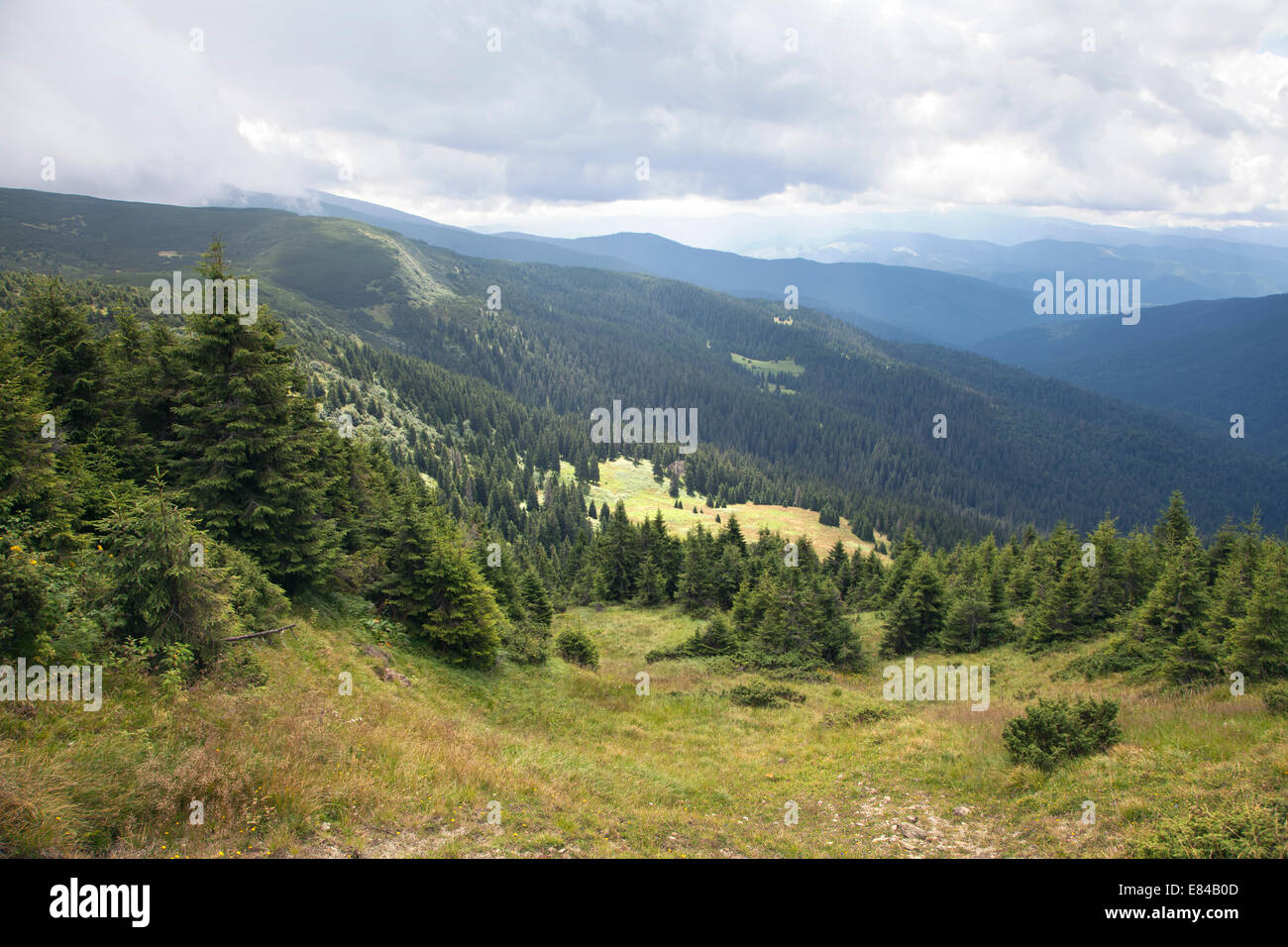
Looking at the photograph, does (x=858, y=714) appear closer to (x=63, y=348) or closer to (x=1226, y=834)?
(x=1226, y=834)

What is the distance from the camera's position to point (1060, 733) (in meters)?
14.4

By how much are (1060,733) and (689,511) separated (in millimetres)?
119391

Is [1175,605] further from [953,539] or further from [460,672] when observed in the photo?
[953,539]

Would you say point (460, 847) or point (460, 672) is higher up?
point (460, 847)

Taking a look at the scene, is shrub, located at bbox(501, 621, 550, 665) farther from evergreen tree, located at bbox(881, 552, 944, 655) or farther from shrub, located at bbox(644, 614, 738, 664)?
evergreen tree, located at bbox(881, 552, 944, 655)

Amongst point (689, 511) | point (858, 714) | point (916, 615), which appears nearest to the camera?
point (858, 714)

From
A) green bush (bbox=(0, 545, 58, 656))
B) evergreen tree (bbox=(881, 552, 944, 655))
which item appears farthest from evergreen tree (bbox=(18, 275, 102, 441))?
Result: evergreen tree (bbox=(881, 552, 944, 655))

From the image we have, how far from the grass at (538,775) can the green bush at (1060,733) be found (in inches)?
19.1

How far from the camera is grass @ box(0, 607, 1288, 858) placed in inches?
328

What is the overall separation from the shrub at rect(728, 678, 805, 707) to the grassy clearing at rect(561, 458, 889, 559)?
79818 mm

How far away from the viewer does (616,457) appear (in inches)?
6988

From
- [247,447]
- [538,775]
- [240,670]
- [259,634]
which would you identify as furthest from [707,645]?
[240,670]
